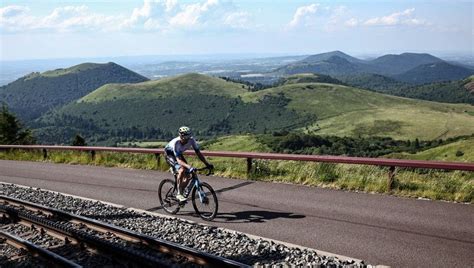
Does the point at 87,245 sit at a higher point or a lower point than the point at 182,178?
lower

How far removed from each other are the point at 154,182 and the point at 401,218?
8.20 metres

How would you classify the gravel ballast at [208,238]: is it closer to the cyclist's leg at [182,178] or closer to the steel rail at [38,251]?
the cyclist's leg at [182,178]

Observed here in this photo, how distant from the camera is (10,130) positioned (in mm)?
48438

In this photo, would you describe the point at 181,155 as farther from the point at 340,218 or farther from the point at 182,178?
the point at 340,218

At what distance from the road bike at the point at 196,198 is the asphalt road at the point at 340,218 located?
0.29 m

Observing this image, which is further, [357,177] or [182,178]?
A: [357,177]

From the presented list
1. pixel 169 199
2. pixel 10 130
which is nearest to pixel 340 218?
pixel 169 199

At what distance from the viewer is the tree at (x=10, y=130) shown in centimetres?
4756

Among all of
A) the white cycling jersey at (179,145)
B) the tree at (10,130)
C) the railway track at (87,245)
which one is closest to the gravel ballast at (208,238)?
the railway track at (87,245)

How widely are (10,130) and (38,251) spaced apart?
45.5 meters

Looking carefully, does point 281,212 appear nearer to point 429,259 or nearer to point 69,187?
point 429,259

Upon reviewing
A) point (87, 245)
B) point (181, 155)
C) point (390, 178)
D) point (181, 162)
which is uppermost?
point (181, 155)

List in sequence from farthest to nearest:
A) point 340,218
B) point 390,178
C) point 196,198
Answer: point 390,178, point 196,198, point 340,218

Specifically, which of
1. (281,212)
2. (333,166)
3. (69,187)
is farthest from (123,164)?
(281,212)
